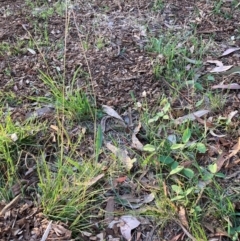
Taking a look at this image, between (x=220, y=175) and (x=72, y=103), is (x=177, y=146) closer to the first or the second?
(x=220, y=175)

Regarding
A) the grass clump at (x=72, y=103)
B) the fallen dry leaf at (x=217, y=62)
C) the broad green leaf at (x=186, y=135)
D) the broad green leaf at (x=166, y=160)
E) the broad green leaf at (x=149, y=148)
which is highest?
the grass clump at (x=72, y=103)

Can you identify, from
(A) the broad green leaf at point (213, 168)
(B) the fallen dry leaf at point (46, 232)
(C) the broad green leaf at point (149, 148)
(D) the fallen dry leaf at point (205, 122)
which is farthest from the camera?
(D) the fallen dry leaf at point (205, 122)

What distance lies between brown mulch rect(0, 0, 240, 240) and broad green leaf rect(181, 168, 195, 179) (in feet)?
1.45

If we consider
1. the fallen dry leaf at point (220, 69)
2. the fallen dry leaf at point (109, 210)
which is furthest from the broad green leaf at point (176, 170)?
the fallen dry leaf at point (220, 69)

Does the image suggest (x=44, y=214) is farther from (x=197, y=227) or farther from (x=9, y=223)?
(x=197, y=227)

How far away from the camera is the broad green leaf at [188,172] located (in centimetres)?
163

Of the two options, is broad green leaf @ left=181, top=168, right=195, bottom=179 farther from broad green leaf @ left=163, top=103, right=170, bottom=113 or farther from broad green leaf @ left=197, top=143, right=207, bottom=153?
broad green leaf @ left=163, top=103, right=170, bottom=113

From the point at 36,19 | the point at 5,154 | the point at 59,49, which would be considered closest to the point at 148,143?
the point at 5,154

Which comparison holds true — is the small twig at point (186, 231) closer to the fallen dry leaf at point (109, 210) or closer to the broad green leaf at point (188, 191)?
the broad green leaf at point (188, 191)

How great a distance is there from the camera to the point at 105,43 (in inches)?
92.4

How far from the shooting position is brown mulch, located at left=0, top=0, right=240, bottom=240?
207 centimetres

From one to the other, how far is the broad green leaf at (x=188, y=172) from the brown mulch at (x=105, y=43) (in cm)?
44

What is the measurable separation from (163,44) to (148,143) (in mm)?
695

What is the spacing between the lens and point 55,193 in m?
1.57
